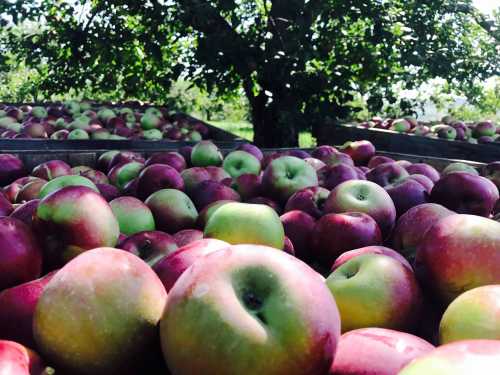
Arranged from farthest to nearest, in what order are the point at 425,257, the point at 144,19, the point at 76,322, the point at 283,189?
the point at 144,19 → the point at 283,189 → the point at 425,257 → the point at 76,322

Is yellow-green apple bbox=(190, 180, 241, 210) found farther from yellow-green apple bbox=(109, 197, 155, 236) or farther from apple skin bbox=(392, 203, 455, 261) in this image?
apple skin bbox=(392, 203, 455, 261)

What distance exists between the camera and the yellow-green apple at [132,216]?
214 cm

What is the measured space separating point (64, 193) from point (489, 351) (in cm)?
127

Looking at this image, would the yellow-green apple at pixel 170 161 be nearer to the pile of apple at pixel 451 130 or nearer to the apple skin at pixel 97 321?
the apple skin at pixel 97 321

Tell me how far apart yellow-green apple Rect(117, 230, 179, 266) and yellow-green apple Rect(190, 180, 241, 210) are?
811 millimetres

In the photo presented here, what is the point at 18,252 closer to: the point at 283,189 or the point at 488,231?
the point at 488,231

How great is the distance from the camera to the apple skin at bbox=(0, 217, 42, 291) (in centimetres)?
139

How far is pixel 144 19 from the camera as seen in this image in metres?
5.82

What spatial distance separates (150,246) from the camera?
168 cm

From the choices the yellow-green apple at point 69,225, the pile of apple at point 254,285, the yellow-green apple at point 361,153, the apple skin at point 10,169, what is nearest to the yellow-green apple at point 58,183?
the pile of apple at point 254,285

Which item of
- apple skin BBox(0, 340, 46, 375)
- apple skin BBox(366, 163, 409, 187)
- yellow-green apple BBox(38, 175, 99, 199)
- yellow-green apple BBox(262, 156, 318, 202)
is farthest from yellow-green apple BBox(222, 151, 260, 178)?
apple skin BBox(0, 340, 46, 375)

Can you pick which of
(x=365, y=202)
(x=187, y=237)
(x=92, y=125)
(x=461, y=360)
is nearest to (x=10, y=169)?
(x=187, y=237)

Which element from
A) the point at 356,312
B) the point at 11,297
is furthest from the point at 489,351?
the point at 11,297

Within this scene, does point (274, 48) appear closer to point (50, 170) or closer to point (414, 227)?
point (50, 170)
